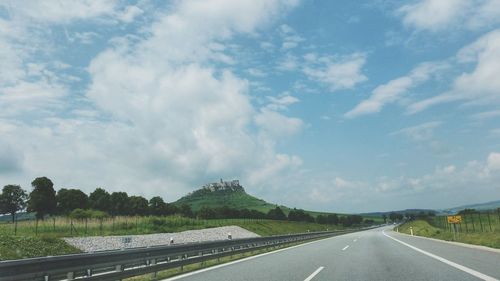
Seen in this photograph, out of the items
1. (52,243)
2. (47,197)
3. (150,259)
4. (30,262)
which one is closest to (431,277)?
(150,259)

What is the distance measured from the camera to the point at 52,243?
96.5 ft

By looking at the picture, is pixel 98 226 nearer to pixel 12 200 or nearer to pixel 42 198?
pixel 42 198

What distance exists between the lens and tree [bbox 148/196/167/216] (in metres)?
140

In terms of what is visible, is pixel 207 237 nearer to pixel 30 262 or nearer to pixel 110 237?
pixel 110 237

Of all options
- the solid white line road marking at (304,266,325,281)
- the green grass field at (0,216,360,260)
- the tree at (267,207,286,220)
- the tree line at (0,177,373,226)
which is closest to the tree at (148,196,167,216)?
the tree line at (0,177,373,226)

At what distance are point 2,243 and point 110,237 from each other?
1478 cm

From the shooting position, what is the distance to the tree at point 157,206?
5508 inches

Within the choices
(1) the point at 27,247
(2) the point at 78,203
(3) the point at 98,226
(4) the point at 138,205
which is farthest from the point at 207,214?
(1) the point at 27,247

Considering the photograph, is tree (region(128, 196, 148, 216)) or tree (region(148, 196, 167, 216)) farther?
tree (region(148, 196, 167, 216))

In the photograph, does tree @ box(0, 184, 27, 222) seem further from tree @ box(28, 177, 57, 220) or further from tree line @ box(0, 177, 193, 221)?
tree @ box(28, 177, 57, 220)

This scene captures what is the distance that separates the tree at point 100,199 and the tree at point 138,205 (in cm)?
731

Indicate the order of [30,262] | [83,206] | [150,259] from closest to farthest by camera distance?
[30,262] → [150,259] → [83,206]

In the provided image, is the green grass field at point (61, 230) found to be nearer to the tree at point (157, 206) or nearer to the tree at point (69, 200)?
the tree at point (69, 200)

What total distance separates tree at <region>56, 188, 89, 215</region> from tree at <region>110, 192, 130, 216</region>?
14.4 m
